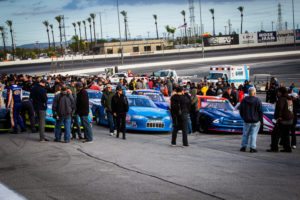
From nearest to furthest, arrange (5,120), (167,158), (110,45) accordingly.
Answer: (167,158) → (5,120) → (110,45)

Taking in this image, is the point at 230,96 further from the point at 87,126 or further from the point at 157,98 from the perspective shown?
the point at 87,126

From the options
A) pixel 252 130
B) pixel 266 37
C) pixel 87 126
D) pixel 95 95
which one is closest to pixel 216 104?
pixel 252 130

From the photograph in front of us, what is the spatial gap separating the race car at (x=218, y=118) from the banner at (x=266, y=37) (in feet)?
311

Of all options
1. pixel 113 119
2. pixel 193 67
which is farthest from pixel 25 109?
pixel 193 67

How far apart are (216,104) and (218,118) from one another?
4.18 feet

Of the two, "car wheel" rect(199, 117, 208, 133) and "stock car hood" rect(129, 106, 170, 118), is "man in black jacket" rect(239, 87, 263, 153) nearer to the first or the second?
"car wheel" rect(199, 117, 208, 133)

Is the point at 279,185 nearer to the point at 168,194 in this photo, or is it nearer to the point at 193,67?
the point at 168,194

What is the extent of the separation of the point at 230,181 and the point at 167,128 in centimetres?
699

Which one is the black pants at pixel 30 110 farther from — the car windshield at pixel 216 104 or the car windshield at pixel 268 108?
the car windshield at pixel 268 108

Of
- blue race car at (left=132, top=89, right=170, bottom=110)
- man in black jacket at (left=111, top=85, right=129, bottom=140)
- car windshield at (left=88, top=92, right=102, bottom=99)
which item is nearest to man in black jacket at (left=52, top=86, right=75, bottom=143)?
man in black jacket at (left=111, top=85, right=129, bottom=140)

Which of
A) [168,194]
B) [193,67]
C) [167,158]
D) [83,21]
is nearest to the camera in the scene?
[168,194]

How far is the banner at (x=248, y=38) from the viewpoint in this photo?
104m

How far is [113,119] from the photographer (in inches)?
521

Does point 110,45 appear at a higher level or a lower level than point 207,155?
higher
